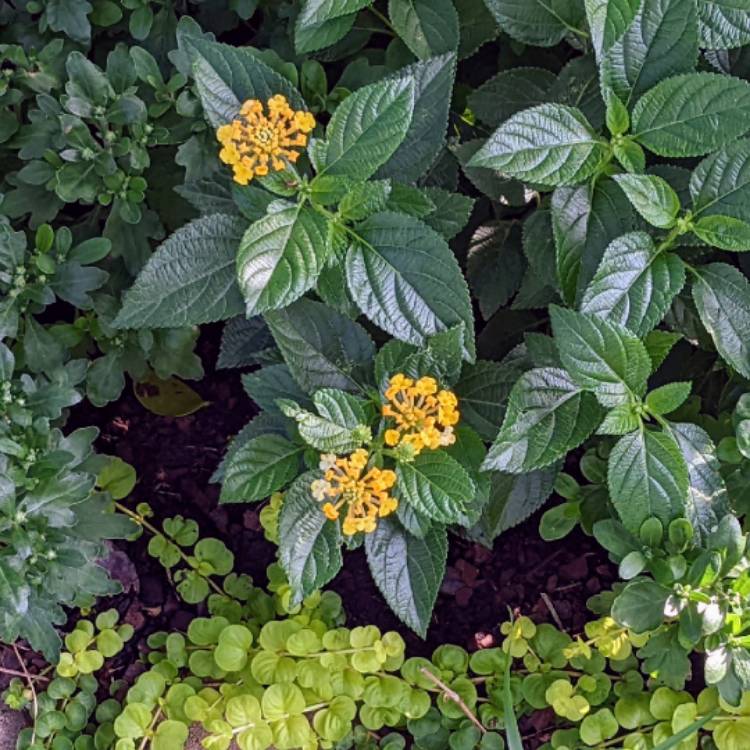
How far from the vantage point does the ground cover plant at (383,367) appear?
1.31 metres

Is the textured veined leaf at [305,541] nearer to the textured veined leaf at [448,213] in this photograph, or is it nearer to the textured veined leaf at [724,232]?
the textured veined leaf at [448,213]

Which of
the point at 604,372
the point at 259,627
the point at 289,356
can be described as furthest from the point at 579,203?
the point at 259,627

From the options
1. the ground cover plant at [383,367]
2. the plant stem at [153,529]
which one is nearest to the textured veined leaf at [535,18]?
the ground cover plant at [383,367]

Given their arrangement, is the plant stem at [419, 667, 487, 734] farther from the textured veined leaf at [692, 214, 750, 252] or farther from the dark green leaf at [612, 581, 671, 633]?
the textured veined leaf at [692, 214, 750, 252]

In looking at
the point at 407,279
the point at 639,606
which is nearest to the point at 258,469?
the point at 407,279

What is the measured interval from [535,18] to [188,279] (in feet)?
2.09

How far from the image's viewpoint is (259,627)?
189 cm

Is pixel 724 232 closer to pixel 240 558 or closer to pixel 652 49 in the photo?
pixel 652 49

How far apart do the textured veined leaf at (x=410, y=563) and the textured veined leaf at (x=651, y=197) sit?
53 cm

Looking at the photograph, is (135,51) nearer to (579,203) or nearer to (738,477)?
(579,203)

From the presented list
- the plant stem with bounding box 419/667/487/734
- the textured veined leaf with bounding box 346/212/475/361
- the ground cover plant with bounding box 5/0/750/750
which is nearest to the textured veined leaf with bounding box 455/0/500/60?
the ground cover plant with bounding box 5/0/750/750

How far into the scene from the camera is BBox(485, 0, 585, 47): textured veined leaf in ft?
4.72

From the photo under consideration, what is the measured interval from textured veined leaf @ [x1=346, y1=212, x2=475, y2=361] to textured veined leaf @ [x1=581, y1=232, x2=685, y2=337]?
0.18 meters

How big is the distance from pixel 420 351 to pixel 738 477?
0.54 m
